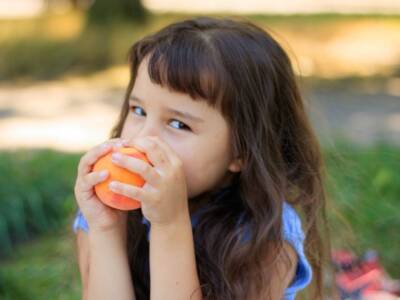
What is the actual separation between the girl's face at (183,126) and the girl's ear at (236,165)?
0.29 feet

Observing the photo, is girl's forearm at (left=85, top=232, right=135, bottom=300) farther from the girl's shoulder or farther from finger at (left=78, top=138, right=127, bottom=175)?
the girl's shoulder

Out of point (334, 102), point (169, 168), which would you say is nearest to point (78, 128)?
point (334, 102)

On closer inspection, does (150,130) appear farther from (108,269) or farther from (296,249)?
(296,249)

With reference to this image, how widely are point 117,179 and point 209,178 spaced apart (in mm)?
331

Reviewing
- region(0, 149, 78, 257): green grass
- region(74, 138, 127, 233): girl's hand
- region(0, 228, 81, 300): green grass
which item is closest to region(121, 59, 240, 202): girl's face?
region(74, 138, 127, 233): girl's hand

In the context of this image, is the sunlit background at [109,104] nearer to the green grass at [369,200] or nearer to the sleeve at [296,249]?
the green grass at [369,200]

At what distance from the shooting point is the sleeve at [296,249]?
7.05 feet

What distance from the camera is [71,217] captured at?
145 inches

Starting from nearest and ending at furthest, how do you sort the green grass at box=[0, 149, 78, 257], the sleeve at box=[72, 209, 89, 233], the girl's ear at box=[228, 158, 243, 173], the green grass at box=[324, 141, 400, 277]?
the girl's ear at box=[228, 158, 243, 173]
the sleeve at box=[72, 209, 89, 233]
the green grass at box=[324, 141, 400, 277]
the green grass at box=[0, 149, 78, 257]

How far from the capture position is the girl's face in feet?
6.19

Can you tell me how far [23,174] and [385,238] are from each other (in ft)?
6.76

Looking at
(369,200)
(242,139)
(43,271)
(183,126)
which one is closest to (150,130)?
(183,126)

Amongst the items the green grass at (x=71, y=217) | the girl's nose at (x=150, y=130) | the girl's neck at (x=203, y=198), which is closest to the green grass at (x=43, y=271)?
the green grass at (x=71, y=217)

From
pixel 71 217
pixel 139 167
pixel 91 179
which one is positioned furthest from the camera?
pixel 71 217
